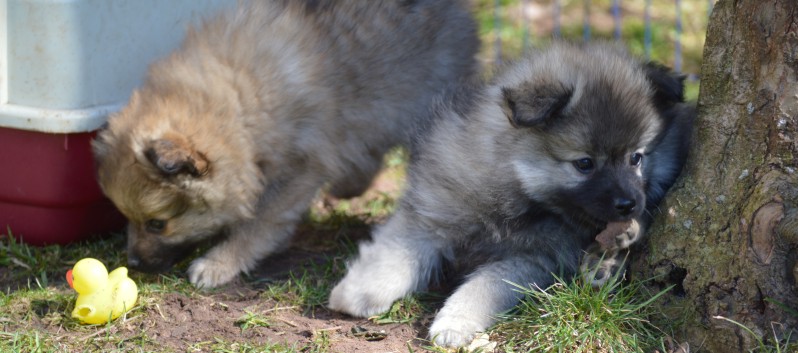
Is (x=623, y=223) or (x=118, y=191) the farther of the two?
(x=118, y=191)

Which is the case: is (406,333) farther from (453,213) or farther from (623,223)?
(623,223)

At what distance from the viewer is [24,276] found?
10.6 ft

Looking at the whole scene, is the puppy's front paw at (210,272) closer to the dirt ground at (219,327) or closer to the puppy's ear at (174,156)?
the dirt ground at (219,327)

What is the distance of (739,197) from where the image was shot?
2.52 m

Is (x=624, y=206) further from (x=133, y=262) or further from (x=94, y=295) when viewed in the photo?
(x=133, y=262)

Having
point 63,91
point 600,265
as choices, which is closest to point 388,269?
point 600,265

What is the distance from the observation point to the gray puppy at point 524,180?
2635 millimetres

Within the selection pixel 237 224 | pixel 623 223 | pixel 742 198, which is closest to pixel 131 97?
pixel 237 224

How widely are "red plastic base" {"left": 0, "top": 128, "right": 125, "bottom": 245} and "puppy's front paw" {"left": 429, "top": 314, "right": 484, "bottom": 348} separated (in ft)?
4.78

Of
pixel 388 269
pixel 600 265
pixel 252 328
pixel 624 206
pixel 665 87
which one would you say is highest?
pixel 665 87

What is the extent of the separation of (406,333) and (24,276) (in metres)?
1.42

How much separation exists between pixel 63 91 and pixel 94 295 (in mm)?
890

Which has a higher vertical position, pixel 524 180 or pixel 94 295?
pixel 524 180

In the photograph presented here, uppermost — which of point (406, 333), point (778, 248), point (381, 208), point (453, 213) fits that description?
point (778, 248)
